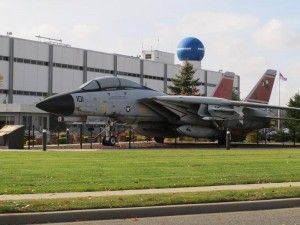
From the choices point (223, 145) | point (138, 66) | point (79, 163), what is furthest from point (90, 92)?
point (138, 66)

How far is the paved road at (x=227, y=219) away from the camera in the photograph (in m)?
10.5

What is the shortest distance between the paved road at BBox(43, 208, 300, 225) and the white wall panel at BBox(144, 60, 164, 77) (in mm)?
95402

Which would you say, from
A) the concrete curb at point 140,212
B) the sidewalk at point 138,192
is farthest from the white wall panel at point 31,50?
the concrete curb at point 140,212

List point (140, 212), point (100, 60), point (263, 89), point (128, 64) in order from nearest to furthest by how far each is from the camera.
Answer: point (140, 212), point (263, 89), point (100, 60), point (128, 64)

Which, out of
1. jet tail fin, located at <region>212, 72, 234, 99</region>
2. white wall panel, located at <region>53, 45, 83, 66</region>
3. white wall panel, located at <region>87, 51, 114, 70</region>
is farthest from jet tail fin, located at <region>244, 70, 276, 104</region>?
white wall panel, located at <region>87, 51, 114, 70</region>

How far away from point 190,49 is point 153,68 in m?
11.3

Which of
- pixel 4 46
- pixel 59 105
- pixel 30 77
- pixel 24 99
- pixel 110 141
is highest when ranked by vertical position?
pixel 4 46

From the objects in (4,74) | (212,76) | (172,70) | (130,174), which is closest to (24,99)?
(4,74)

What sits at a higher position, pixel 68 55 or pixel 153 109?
pixel 68 55

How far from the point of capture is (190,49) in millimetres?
98750

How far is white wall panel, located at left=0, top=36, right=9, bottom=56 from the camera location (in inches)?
3201

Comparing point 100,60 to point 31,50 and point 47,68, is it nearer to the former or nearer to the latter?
point 47,68

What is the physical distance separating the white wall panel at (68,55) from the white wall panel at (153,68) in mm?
15936

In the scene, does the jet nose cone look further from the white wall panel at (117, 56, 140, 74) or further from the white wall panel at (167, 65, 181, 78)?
the white wall panel at (167, 65, 181, 78)
